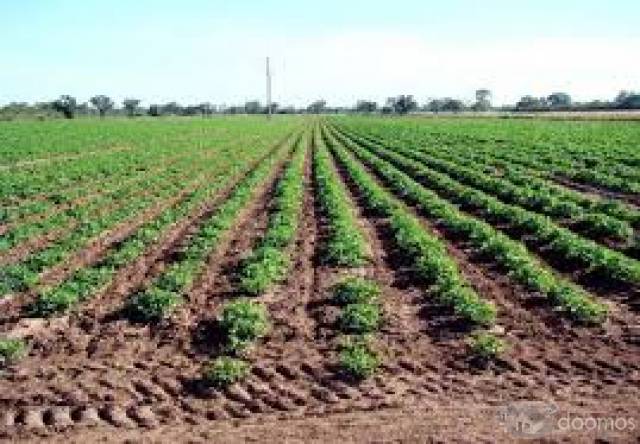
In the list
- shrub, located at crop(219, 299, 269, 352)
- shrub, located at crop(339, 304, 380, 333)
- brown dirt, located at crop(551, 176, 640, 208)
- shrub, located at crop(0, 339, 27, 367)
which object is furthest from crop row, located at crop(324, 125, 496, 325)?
brown dirt, located at crop(551, 176, 640, 208)

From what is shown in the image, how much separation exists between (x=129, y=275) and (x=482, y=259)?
629cm

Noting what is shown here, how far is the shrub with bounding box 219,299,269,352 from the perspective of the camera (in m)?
10.1

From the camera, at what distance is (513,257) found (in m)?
13.7

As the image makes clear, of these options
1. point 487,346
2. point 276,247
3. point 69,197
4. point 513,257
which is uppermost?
point 513,257

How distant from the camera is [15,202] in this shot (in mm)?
24172

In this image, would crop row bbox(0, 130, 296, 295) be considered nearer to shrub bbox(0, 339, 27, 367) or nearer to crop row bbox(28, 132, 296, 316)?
crop row bbox(28, 132, 296, 316)

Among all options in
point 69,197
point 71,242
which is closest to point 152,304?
point 71,242

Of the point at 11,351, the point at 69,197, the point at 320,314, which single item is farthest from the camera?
the point at 69,197

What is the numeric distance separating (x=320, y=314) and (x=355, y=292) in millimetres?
904

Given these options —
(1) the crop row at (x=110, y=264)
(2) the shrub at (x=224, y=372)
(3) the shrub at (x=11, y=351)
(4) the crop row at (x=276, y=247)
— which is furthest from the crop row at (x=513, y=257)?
(3) the shrub at (x=11, y=351)

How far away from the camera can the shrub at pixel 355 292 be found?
11805 mm

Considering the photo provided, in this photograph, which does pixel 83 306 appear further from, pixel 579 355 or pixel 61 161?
pixel 61 161

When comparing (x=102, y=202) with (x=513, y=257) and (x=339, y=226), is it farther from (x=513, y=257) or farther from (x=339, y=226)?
(x=513, y=257)

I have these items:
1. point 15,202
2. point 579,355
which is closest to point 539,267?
point 579,355
